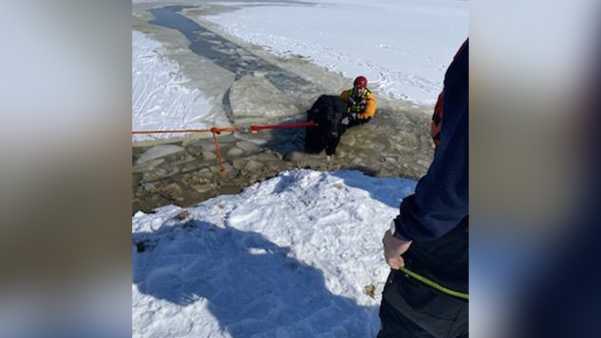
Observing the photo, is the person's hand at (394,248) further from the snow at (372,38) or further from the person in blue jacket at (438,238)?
the snow at (372,38)

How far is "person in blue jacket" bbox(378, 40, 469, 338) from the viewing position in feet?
4.76

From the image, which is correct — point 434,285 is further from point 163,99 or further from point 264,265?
point 163,99

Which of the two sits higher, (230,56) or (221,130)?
(230,56)

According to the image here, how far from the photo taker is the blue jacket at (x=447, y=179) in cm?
140

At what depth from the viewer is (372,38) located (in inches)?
701

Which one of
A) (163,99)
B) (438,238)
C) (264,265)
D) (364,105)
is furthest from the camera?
(163,99)

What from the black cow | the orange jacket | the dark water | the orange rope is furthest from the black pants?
the dark water

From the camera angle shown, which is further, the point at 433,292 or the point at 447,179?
the point at 433,292

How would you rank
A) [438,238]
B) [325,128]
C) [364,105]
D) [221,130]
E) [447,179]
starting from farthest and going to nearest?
[364,105] → [221,130] → [325,128] → [438,238] → [447,179]

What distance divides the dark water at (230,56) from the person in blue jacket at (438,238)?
26.2 ft

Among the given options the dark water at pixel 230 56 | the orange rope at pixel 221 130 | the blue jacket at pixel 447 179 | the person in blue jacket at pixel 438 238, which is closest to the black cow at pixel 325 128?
the orange rope at pixel 221 130

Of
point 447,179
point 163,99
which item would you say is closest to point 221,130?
point 163,99

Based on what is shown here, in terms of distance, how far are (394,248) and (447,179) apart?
57 centimetres
